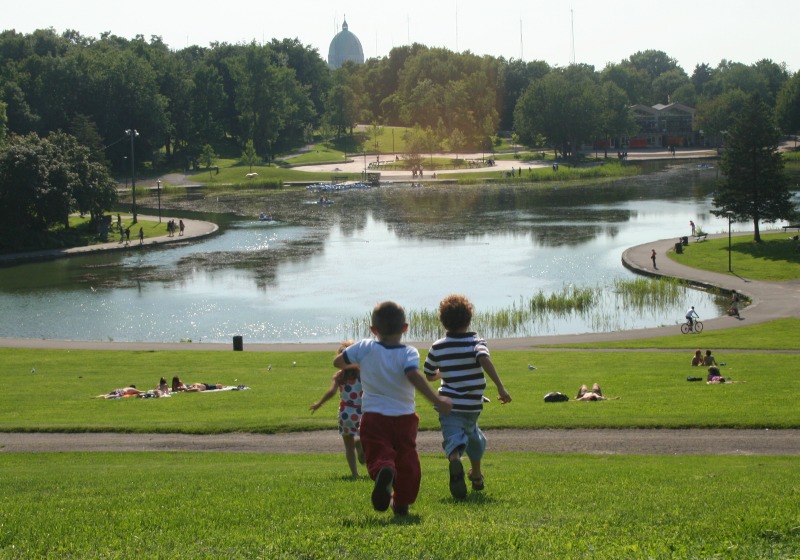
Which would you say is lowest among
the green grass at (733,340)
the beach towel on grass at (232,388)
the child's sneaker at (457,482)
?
the green grass at (733,340)

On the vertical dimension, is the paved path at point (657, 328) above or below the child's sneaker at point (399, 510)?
below

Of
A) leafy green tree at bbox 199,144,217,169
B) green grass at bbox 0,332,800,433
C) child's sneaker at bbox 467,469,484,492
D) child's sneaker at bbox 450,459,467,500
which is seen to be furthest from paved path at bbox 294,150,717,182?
child's sneaker at bbox 450,459,467,500

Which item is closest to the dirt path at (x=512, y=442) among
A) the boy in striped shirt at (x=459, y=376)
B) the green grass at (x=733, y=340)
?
the boy in striped shirt at (x=459, y=376)

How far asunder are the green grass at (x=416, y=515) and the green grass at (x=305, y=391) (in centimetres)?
553

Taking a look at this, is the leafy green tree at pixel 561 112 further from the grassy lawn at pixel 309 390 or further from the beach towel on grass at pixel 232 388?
the beach towel on grass at pixel 232 388

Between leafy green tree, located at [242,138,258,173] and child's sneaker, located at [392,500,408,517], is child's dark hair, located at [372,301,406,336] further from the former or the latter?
leafy green tree, located at [242,138,258,173]

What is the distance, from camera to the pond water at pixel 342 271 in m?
44.0

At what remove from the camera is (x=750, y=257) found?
189 feet

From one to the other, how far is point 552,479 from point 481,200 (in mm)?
95354

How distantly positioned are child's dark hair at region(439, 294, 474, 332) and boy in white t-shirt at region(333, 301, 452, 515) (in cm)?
101

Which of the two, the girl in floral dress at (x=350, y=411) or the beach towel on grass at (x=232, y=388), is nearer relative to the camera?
the girl in floral dress at (x=350, y=411)

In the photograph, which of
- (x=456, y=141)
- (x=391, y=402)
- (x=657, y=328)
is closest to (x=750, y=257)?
(x=657, y=328)

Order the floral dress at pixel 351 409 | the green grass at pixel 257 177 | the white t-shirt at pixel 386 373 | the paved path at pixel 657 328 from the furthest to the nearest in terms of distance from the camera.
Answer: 1. the green grass at pixel 257 177
2. the paved path at pixel 657 328
3. the floral dress at pixel 351 409
4. the white t-shirt at pixel 386 373

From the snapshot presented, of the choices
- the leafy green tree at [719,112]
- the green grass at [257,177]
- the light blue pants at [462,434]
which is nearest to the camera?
the light blue pants at [462,434]
